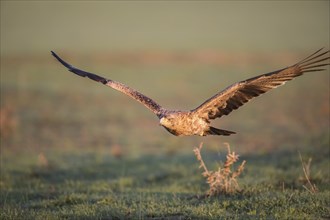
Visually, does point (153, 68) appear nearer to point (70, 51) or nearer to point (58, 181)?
point (70, 51)

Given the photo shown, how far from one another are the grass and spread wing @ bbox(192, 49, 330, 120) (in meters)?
1.32

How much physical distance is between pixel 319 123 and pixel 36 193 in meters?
10.4

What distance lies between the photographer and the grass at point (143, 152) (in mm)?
7441

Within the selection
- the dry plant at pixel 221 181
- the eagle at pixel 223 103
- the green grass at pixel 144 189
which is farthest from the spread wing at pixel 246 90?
the green grass at pixel 144 189

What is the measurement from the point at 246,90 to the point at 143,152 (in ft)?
24.3

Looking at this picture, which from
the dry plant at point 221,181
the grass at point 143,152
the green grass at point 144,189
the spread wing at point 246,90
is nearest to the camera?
the spread wing at point 246,90

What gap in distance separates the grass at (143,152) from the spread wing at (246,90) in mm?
1322

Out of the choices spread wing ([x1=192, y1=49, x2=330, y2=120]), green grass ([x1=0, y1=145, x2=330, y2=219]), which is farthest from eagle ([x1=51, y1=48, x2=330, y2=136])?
green grass ([x1=0, y1=145, x2=330, y2=219])

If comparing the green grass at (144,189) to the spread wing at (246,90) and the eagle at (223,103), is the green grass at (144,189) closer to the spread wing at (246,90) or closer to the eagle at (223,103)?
the eagle at (223,103)

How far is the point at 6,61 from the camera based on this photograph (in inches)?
1261

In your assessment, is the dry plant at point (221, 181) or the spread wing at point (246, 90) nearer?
the spread wing at point (246, 90)

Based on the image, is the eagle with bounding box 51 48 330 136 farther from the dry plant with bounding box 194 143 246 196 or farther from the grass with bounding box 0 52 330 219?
the grass with bounding box 0 52 330 219

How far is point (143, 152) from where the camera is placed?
14289 millimetres

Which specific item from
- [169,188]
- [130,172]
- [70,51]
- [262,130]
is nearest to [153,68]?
[70,51]
